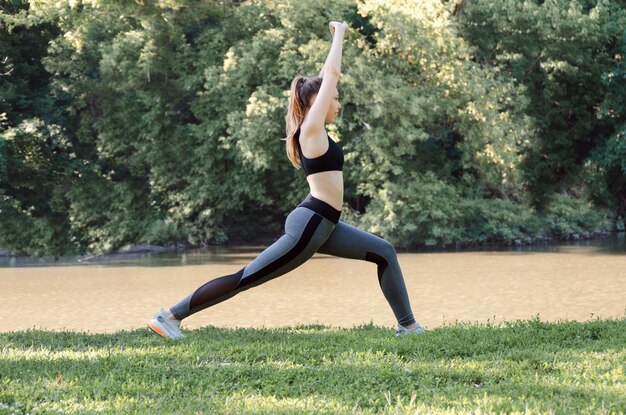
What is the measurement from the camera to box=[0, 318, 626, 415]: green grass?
414cm

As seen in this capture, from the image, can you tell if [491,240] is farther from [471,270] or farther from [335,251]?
[335,251]

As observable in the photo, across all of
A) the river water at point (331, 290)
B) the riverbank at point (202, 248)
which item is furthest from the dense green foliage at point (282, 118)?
the river water at point (331, 290)

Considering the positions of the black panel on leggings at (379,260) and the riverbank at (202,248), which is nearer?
the black panel on leggings at (379,260)

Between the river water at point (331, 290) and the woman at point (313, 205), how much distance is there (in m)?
3.07

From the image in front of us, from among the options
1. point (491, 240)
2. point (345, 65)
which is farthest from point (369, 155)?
point (491, 240)

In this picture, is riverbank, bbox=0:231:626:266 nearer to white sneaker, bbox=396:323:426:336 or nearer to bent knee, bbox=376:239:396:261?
white sneaker, bbox=396:323:426:336

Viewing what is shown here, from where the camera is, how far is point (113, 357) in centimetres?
547

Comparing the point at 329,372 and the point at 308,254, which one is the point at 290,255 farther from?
the point at 329,372

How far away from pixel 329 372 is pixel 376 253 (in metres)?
1.53

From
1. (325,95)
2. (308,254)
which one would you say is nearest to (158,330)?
(308,254)

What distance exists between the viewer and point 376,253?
6.28 meters

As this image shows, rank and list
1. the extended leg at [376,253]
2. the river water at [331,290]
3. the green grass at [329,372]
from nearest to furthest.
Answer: the green grass at [329,372] → the extended leg at [376,253] → the river water at [331,290]

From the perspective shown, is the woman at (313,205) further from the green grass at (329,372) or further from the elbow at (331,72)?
the green grass at (329,372)

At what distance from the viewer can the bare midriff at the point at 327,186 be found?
5.93 metres
